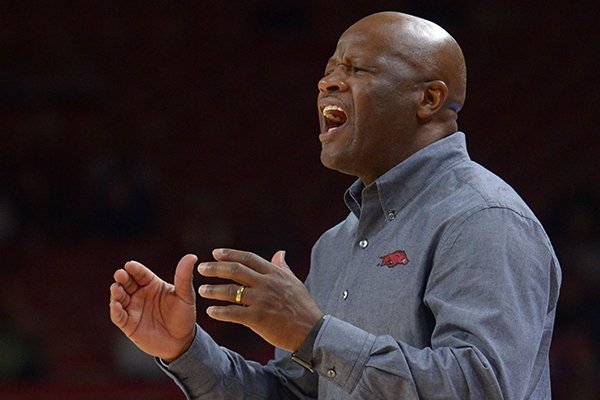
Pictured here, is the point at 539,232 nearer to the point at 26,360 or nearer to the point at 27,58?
the point at 26,360

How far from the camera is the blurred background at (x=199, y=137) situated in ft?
22.9

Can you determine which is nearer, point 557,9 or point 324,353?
point 324,353

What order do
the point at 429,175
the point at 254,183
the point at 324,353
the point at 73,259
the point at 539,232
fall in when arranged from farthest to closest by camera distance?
the point at 254,183 < the point at 73,259 < the point at 429,175 < the point at 539,232 < the point at 324,353

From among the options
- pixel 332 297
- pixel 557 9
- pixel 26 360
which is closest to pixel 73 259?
pixel 26 360

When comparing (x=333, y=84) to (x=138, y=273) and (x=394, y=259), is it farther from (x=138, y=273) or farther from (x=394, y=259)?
(x=138, y=273)

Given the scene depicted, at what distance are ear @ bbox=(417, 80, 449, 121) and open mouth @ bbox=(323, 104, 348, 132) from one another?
15 cm

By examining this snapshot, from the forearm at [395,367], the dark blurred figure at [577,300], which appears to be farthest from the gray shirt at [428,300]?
the dark blurred figure at [577,300]

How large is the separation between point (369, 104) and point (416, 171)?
6.1 inches

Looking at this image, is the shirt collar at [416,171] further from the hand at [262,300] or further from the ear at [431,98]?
the hand at [262,300]

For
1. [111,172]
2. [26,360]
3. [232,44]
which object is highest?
[232,44]

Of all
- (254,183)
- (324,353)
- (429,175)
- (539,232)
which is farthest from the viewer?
(254,183)

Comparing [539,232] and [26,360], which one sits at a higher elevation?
[539,232]

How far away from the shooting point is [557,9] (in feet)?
28.9

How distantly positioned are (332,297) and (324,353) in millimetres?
396
